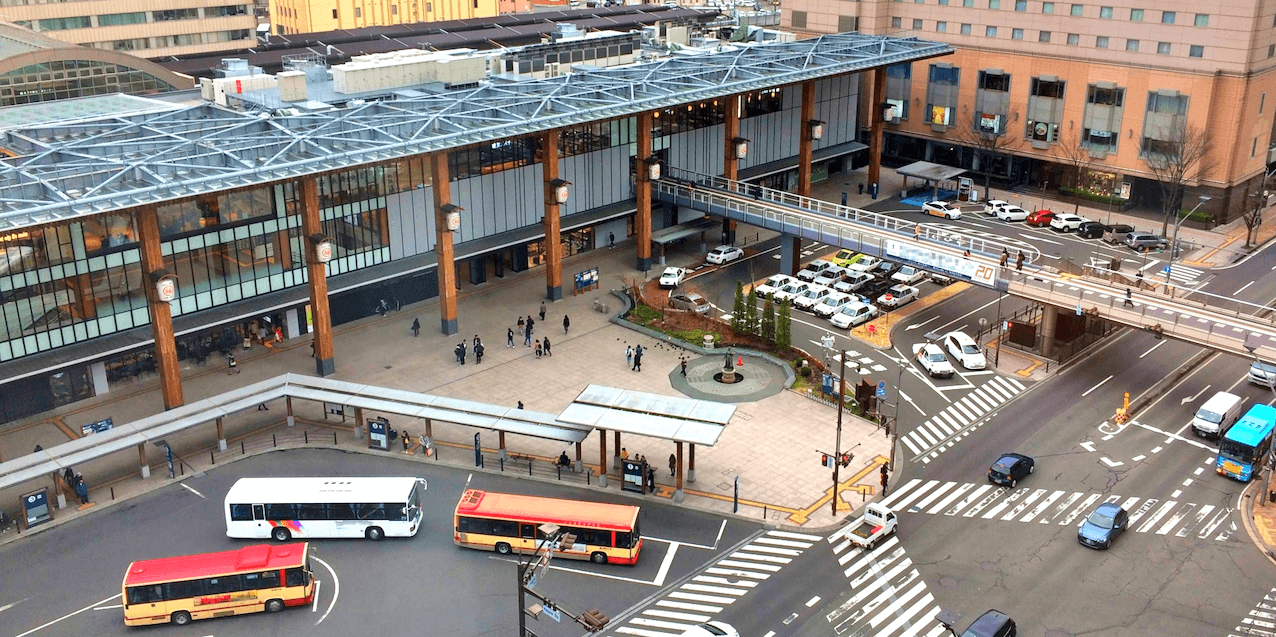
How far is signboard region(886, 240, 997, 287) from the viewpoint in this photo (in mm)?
74312

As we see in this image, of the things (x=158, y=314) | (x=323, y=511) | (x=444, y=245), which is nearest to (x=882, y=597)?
(x=323, y=511)

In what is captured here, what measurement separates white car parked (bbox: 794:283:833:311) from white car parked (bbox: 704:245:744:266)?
33.6ft

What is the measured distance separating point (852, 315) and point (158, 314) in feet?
151

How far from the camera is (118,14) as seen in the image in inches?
4838

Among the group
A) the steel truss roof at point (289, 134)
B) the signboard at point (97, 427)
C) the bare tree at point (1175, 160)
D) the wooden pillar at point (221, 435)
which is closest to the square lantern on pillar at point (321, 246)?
the steel truss roof at point (289, 134)

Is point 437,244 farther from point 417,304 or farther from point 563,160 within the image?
point 563,160

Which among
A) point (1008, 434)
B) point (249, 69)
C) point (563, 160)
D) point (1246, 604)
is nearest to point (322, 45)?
point (249, 69)

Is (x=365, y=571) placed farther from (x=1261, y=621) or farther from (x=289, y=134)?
(x=1261, y=621)

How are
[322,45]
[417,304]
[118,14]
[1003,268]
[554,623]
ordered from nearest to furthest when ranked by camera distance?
[554,623], [1003,268], [417,304], [322,45], [118,14]

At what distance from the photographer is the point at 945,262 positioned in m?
76.2

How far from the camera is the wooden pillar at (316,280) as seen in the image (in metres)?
66.9

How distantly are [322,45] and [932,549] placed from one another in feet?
282

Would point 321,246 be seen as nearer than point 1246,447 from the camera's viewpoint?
No

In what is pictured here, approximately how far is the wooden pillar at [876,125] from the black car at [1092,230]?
2074 centimetres
